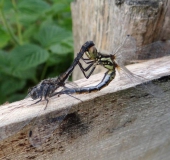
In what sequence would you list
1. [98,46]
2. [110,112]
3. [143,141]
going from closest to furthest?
1. [110,112]
2. [143,141]
3. [98,46]

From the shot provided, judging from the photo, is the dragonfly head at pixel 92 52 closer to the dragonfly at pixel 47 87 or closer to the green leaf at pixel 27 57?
the dragonfly at pixel 47 87

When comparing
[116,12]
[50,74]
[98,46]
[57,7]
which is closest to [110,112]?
[116,12]

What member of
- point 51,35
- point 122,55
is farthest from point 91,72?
point 51,35

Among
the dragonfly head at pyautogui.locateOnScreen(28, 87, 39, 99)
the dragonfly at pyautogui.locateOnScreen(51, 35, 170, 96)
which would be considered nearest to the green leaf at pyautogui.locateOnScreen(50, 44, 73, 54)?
the dragonfly at pyautogui.locateOnScreen(51, 35, 170, 96)

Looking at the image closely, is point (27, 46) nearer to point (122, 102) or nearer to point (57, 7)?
point (57, 7)

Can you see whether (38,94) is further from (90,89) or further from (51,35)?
(51,35)

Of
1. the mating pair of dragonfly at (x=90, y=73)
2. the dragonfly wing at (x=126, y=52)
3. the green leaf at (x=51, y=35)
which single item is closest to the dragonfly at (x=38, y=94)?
the mating pair of dragonfly at (x=90, y=73)
